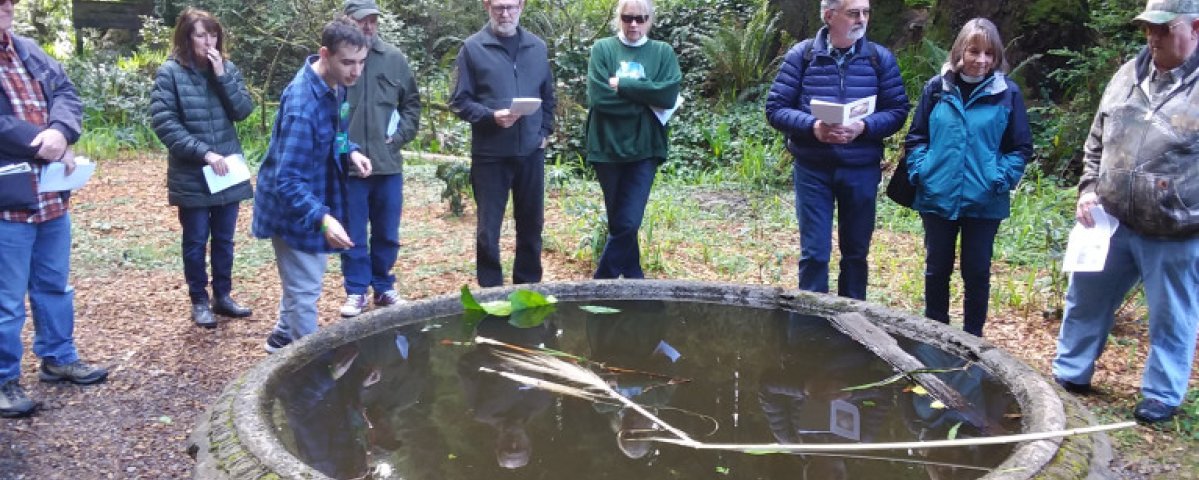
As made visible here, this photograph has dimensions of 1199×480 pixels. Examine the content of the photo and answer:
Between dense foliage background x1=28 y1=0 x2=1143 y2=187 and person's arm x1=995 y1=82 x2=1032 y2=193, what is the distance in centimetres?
315

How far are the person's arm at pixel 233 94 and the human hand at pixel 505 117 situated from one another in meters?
1.38

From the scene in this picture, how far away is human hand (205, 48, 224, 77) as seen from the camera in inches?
188

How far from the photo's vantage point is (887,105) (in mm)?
4387

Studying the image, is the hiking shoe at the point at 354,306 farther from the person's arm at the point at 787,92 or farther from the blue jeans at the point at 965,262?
the blue jeans at the point at 965,262

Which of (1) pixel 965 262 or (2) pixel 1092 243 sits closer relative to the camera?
(2) pixel 1092 243

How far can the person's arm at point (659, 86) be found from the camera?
4.89m

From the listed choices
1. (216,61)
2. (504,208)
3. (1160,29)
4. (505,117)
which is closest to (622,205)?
(504,208)

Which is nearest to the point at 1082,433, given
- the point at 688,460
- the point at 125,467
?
the point at 688,460

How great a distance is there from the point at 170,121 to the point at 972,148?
390cm

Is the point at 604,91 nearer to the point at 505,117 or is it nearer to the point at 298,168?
the point at 505,117

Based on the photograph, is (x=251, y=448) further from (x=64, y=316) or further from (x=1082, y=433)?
(x=64, y=316)

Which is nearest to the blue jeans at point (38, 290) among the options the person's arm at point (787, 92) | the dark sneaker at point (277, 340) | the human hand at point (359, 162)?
the dark sneaker at point (277, 340)

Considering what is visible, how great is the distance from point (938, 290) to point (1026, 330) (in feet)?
3.46

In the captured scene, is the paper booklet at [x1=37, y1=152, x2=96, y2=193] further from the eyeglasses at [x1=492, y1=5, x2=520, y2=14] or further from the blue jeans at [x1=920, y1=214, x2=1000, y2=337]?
the blue jeans at [x1=920, y1=214, x2=1000, y2=337]
